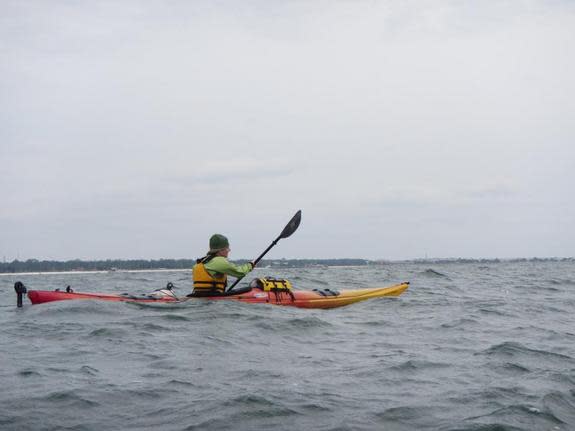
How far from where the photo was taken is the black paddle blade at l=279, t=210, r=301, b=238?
42.2 feet

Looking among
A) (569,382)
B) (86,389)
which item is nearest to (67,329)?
(86,389)

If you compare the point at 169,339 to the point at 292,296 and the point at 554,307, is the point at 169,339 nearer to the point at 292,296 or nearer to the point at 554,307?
the point at 292,296

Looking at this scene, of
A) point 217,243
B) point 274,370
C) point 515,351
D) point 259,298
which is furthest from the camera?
point 259,298

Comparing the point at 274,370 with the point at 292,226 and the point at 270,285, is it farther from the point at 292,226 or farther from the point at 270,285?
the point at 292,226

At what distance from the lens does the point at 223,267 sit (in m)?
9.91

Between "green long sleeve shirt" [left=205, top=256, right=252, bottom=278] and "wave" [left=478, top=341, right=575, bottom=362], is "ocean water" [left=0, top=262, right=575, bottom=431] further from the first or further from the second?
"green long sleeve shirt" [left=205, top=256, right=252, bottom=278]

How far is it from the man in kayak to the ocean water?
433 millimetres

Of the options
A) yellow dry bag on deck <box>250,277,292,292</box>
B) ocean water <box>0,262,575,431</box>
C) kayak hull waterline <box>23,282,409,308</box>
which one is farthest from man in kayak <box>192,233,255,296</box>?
yellow dry bag on deck <box>250,277,292,292</box>

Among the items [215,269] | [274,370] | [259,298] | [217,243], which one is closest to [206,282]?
[215,269]

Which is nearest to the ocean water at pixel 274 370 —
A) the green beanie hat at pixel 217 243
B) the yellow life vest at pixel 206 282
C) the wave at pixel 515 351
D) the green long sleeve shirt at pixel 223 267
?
the wave at pixel 515 351

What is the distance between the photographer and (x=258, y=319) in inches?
352

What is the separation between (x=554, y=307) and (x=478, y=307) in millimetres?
1879

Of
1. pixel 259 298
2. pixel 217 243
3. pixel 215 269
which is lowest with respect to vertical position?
pixel 259 298

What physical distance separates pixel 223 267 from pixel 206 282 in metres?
0.44
